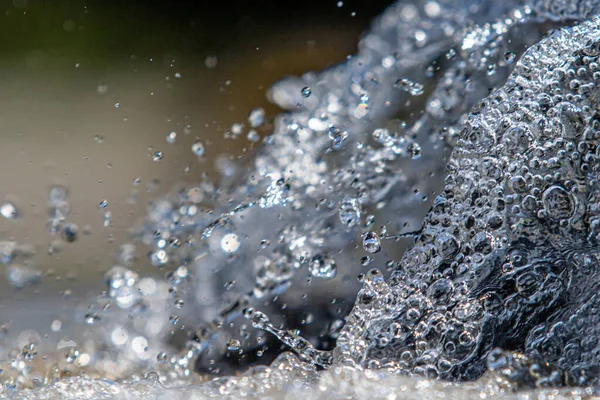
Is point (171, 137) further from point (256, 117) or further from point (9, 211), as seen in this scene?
point (9, 211)

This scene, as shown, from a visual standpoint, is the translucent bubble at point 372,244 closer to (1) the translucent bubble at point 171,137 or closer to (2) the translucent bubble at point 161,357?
(2) the translucent bubble at point 161,357

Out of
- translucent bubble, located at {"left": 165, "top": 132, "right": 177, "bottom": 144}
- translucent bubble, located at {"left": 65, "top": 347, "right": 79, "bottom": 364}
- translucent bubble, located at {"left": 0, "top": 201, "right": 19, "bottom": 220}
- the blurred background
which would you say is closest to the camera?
translucent bubble, located at {"left": 65, "top": 347, "right": 79, "bottom": 364}

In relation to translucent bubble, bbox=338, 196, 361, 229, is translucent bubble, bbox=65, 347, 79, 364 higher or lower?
lower

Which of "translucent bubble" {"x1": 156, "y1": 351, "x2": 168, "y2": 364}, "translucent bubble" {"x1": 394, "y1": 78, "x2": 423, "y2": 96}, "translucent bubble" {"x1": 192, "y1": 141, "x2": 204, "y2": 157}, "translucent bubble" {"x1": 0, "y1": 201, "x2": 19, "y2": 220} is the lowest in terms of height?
"translucent bubble" {"x1": 192, "y1": 141, "x2": 204, "y2": 157}

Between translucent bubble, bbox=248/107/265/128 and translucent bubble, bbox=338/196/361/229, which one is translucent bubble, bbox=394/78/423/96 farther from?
translucent bubble, bbox=248/107/265/128

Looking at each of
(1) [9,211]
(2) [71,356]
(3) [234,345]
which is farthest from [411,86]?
(1) [9,211]

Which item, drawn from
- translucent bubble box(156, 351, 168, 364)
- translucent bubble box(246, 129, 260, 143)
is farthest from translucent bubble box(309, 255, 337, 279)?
translucent bubble box(246, 129, 260, 143)
